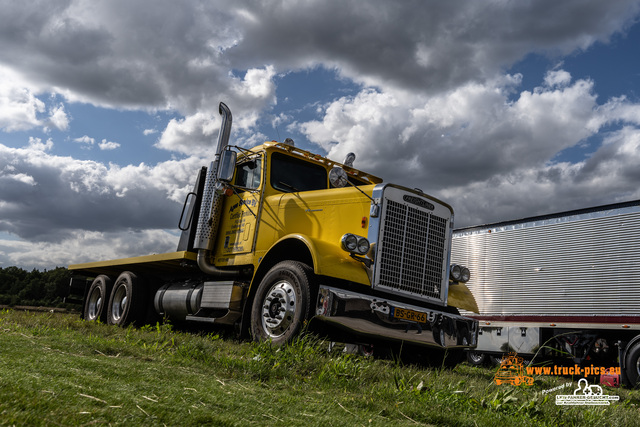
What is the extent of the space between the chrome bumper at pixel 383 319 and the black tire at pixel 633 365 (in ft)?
13.9

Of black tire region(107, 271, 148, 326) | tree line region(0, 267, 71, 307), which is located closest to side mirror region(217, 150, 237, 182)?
black tire region(107, 271, 148, 326)

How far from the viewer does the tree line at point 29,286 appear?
21.8 m

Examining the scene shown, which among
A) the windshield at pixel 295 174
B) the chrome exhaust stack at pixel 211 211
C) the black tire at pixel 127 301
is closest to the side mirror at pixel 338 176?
the windshield at pixel 295 174

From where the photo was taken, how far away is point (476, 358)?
13273 mm

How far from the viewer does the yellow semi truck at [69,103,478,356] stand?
6.33 metres

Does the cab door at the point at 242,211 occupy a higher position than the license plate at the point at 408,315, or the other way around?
the cab door at the point at 242,211

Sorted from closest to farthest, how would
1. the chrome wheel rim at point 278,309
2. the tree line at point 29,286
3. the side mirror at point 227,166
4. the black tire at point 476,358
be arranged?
the chrome wheel rim at point 278,309, the side mirror at point 227,166, the black tire at point 476,358, the tree line at point 29,286

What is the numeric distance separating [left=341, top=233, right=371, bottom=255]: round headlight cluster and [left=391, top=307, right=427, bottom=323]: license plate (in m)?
0.82

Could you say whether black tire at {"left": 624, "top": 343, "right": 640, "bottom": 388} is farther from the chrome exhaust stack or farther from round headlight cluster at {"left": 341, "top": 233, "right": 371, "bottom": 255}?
the chrome exhaust stack

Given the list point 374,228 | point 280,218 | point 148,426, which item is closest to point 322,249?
point 374,228

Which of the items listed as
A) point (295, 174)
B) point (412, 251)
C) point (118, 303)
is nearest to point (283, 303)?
point (412, 251)

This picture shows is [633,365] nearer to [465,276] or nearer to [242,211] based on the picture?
[465,276]

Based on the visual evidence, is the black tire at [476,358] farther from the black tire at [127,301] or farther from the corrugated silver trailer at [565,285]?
the black tire at [127,301]

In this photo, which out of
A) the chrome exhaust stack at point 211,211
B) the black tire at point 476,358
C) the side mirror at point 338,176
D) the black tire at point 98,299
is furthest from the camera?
the black tire at point 476,358
